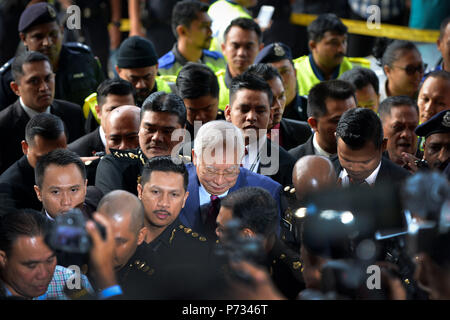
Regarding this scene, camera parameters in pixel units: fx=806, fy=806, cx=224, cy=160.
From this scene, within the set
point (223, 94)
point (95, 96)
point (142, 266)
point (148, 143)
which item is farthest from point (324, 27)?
point (142, 266)

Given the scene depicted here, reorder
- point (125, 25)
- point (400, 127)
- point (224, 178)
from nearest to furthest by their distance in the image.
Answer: point (224, 178), point (400, 127), point (125, 25)

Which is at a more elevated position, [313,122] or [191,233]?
[313,122]

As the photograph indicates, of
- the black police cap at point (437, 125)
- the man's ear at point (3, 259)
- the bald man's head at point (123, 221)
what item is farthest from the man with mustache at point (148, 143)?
the black police cap at point (437, 125)

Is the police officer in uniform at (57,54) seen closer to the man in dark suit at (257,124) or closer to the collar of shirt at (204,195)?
the man in dark suit at (257,124)

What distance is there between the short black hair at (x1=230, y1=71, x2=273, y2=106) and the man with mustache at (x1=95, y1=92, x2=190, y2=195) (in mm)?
336

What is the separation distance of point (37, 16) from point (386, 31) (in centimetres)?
289

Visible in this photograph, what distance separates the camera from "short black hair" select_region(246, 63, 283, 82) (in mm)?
4445

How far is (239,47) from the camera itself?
17.2 ft

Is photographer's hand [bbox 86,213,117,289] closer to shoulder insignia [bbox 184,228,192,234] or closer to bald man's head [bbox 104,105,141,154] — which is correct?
shoulder insignia [bbox 184,228,192,234]

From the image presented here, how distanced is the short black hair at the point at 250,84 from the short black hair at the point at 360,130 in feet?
2.05

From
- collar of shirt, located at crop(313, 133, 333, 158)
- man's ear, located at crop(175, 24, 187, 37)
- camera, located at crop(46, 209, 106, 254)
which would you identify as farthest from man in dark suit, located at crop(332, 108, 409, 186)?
man's ear, located at crop(175, 24, 187, 37)

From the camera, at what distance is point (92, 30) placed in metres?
6.89

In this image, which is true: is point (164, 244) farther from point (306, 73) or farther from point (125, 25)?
point (125, 25)

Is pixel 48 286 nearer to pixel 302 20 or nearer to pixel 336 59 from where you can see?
pixel 336 59
